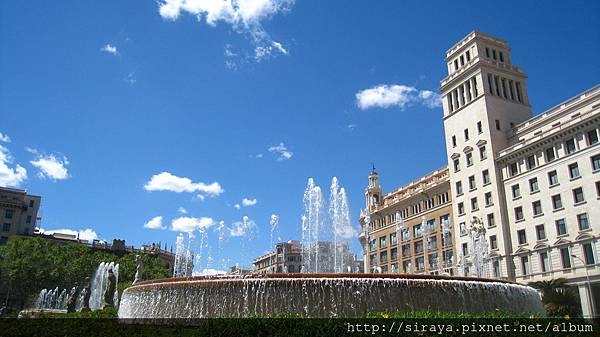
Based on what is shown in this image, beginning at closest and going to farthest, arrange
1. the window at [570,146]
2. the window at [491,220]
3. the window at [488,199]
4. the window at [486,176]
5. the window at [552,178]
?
the window at [570,146] → the window at [552,178] → the window at [491,220] → the window at [488,199] → the window at [486,176]

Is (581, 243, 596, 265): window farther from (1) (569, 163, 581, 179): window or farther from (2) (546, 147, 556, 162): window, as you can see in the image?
(2) (546, 147, 556, 162): window

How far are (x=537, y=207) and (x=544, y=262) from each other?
17.8 feet

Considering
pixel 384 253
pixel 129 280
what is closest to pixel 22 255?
pixel 129 280

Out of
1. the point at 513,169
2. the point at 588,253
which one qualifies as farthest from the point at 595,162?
the point at 513,169

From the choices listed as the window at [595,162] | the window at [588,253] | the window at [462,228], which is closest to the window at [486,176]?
the window at [462,228]

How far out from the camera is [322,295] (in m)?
16.4

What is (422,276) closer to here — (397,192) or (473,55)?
(473,55)

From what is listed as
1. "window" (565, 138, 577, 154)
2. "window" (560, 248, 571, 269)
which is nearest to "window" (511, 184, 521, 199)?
"window" (565, 138, 577, 154)

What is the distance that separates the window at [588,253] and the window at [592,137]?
357 inches

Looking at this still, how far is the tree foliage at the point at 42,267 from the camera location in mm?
63969

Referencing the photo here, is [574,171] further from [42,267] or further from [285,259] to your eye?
[285,259]

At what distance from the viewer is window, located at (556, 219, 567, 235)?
4537 cm

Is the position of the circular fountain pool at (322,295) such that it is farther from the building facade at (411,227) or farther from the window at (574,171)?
the building facade at (411,227)

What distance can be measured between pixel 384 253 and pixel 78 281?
43503mm
